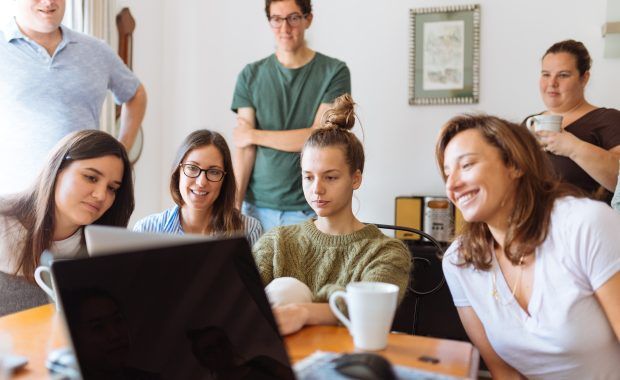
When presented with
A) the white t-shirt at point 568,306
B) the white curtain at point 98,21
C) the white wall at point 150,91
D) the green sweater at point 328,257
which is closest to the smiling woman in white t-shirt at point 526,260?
the white t-shirt at point 568,306

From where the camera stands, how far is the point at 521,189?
4.25 ft

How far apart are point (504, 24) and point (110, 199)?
7.76 ft

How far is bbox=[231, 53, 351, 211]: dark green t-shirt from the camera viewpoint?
92.6 inches

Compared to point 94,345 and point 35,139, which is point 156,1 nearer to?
point 35,139

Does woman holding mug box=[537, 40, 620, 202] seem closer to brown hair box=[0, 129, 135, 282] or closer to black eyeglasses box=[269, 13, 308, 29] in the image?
black eyeglasses box=[269, 13, 308, 29]

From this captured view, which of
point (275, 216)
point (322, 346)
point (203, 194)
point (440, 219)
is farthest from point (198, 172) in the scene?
point (440, 219)

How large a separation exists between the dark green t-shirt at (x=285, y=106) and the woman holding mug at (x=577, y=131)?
0.84m

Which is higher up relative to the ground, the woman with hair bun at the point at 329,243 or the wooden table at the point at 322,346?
the woman with hair bun at the point at 329,243

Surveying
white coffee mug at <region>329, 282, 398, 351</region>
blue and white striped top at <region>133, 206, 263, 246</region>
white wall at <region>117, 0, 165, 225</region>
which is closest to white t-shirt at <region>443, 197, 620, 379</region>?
white coffee mug at <region>329, 282, 398, 351</region>

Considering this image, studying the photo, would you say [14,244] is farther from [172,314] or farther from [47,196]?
[172,314]

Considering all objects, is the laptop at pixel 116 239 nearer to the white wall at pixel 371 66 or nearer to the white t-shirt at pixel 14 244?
the white t-shirt at pixel 14 244

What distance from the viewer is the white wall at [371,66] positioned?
3.00 meters

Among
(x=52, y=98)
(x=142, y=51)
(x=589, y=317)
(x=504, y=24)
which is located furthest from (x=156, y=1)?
(x=589, y=317)

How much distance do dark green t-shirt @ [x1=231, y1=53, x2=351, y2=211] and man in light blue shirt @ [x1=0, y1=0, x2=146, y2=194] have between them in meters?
0.68
